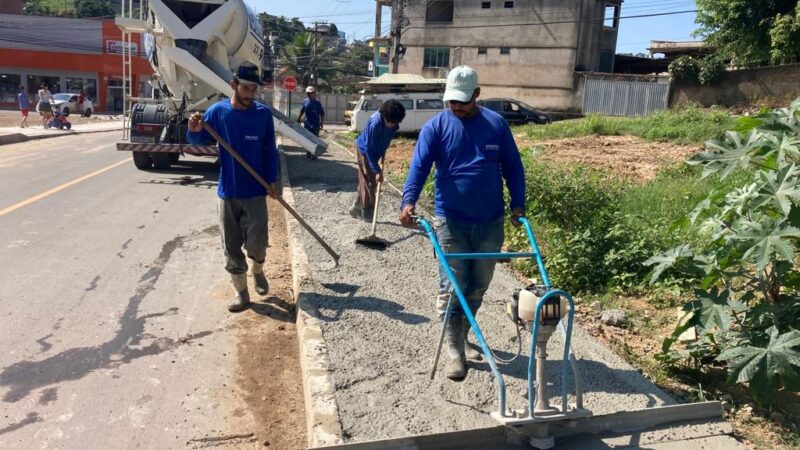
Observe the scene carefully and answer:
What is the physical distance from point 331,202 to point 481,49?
1178 inches

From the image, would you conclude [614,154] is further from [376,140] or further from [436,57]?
[436,57]

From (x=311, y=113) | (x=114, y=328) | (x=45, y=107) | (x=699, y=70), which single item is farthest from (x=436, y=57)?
(x=114, y=328)

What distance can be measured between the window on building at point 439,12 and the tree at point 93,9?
53.6 meters

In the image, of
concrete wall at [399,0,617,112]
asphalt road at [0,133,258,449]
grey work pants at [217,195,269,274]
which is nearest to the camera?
asphalt road at [0,133,258,449]

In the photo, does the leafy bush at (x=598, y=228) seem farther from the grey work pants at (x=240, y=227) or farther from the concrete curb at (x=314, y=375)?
the grey work pants at (x=240, y=227)

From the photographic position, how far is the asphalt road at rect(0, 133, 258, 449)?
3.55m

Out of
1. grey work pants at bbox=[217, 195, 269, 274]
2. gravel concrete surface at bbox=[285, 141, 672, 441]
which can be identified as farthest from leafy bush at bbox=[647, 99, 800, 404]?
grey work pants at bbox=[217, 195, 269, 274]

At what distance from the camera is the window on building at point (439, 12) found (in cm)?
3919

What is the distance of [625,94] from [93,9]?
71631 millimetres

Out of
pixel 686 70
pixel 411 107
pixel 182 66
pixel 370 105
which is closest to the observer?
pixel 182 66

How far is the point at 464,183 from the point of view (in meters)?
3.89

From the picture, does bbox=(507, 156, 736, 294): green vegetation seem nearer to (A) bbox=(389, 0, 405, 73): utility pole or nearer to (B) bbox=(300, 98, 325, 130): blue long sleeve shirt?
(B) bbox=(300, 98, 325, 130): blue long sleeve shirt

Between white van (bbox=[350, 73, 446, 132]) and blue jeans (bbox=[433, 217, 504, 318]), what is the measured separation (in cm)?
2069

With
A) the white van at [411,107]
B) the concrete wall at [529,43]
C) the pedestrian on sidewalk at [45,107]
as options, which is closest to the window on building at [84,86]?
the pedestrian on sidewalk at [45,107]
